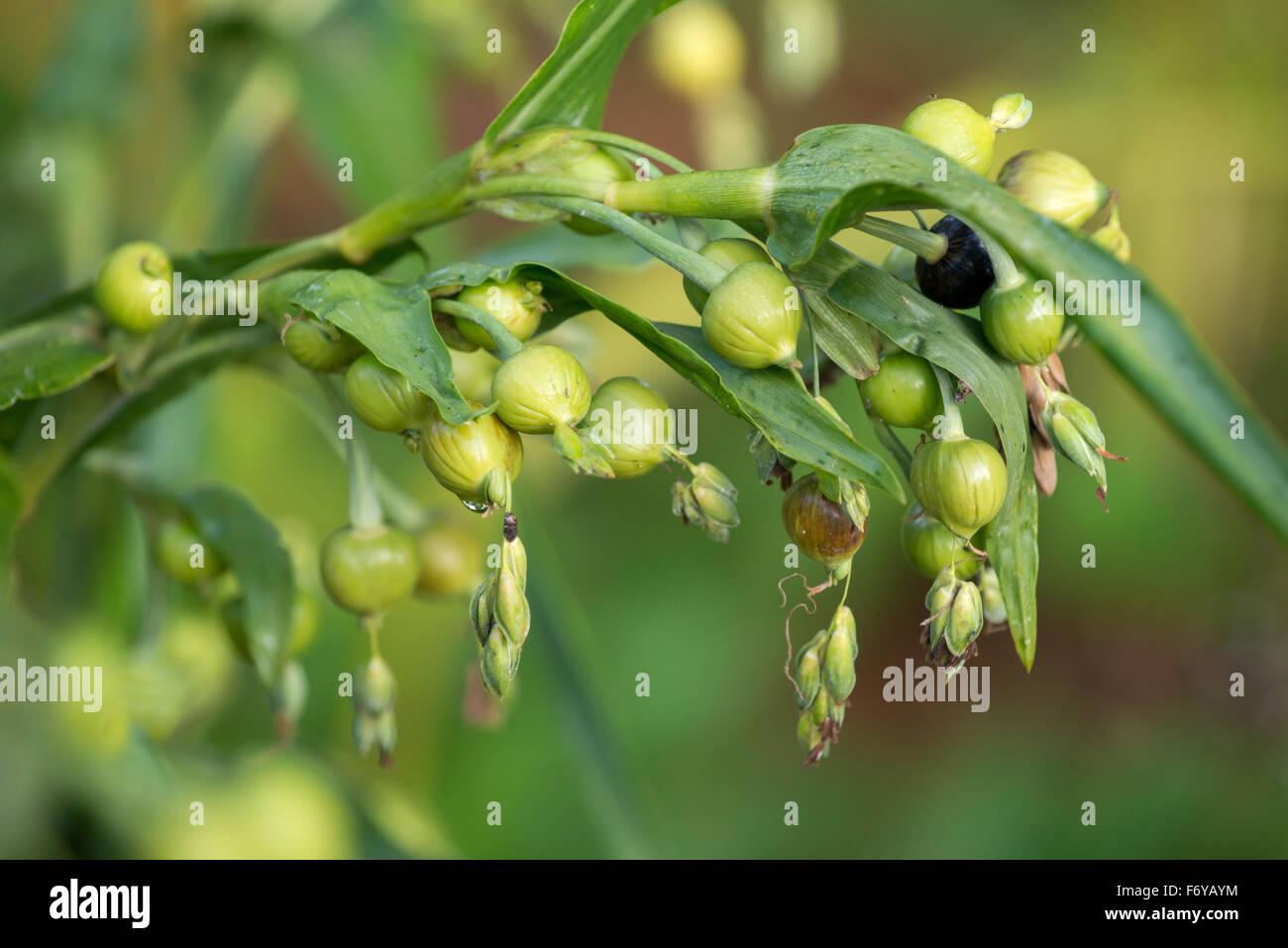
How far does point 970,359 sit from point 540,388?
15cm

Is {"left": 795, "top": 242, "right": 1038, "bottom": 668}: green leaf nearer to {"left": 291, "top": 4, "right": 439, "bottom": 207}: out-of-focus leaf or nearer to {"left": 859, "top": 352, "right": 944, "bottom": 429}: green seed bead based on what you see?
{"left": 859, "top": 352, "right": 944, "bottom": 429}: green seed bead

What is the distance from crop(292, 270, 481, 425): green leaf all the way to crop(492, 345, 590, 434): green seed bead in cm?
1

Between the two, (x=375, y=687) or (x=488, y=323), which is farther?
(x=375, y=687)

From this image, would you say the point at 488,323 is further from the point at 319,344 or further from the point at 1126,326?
the point at 1126,326

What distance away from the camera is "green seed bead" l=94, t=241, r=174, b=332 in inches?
18.8

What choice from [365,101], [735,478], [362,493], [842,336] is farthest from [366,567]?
[735,478]

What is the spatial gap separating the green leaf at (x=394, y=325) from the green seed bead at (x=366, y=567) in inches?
5.1

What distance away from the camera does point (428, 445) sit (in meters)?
0.39

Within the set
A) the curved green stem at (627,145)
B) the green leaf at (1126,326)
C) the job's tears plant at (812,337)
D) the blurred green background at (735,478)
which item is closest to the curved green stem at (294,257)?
the job's tears plant at (812,337)

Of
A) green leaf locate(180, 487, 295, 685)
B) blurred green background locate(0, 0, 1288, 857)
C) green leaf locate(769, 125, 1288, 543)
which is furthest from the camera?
blurred green background locate(0, 0, 1288, 857)

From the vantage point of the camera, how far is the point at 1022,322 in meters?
0.37

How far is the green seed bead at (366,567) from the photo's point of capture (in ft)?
1.63

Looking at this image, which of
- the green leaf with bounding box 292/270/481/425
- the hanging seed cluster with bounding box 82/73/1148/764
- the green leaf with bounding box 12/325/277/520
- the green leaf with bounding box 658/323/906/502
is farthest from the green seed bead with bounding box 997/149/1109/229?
the green leaf with bounding box 12/325/277/520
